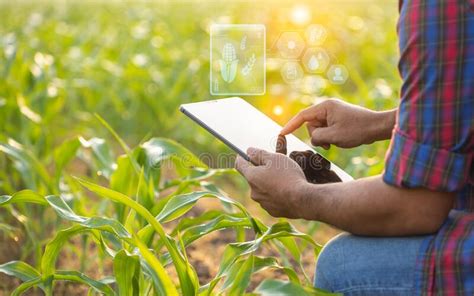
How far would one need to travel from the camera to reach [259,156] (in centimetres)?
163

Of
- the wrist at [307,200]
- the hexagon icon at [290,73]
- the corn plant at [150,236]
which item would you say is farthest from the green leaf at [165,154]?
the hexagon icon at [290,73]

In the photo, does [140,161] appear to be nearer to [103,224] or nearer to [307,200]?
[103,224]

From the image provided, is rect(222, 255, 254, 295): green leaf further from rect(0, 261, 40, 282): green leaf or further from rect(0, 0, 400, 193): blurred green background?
rect(0, 0, 400, 193): blurred green background

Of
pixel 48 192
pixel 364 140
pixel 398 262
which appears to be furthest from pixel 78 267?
pixel 398 262

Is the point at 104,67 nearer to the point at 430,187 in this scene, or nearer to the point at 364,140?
the point at 364,140

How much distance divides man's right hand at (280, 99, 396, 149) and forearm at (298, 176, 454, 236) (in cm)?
34

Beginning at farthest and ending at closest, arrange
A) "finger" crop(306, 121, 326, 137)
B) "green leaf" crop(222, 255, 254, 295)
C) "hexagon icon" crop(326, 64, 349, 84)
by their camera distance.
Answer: "hexagon icon" crop(326, 64, 349, 84) < "finger" crop(306, 121, 326, 137) < "green leaf" crop(222, 255, 254, 295)

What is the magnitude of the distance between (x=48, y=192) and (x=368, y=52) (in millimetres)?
3487

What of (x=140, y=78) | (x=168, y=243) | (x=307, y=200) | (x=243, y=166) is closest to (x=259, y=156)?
(x=243, y=166)

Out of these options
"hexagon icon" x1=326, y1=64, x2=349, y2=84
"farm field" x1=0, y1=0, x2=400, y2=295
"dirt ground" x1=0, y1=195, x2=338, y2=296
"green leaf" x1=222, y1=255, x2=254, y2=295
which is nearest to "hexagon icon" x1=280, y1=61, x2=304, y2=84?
"farm field" x1=0, y1=0, x2=400, y2=295

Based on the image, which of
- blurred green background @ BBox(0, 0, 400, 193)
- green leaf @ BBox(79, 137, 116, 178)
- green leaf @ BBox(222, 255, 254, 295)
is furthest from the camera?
Result: blurred green background @ BBox(0, 0, 400, 193)

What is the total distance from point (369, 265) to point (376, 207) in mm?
114

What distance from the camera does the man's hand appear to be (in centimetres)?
155

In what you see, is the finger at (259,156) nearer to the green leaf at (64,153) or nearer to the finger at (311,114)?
the finger at (311,114)
